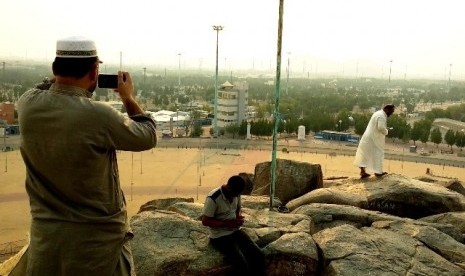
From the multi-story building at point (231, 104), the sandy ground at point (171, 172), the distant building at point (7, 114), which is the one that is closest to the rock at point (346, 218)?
the sandy ground at point (171, 172)

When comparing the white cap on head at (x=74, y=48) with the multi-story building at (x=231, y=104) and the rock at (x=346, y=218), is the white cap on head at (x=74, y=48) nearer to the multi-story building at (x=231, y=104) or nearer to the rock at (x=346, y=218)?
the rock at (x=346, y=218)

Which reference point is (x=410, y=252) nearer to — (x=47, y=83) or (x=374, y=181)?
(x=374, y=181)

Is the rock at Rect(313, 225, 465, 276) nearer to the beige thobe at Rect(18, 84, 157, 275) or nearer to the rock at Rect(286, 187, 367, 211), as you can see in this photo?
the rock at Rect(286, 187, 367, 211)

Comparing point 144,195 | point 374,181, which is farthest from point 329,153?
point 374,181

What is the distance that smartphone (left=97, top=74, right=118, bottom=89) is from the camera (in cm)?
225

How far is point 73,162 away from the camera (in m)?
1.92

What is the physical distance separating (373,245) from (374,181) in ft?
12.5

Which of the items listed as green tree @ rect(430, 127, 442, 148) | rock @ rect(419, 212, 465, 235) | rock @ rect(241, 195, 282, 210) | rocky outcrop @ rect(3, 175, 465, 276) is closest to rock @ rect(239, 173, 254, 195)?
rock @ rect(241, 195, 282, 210)

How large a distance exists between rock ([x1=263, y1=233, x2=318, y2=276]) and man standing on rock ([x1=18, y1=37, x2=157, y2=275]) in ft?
10.5

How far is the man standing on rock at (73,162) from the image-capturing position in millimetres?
1920

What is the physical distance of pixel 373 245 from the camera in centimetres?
540

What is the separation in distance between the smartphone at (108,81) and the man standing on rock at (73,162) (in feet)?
0.62

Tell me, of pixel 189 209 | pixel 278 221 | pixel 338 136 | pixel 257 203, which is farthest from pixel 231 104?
pixel 278 221

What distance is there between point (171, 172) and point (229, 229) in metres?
26.3
